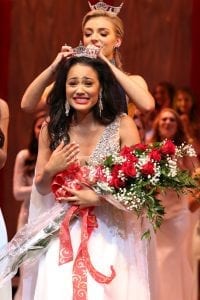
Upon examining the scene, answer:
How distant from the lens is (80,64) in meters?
4.94

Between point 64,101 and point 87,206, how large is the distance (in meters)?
0.59

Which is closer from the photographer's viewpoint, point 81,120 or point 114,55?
point 81,120

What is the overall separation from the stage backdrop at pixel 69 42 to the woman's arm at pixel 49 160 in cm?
402

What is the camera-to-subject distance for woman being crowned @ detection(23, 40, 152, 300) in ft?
Result: 15.4

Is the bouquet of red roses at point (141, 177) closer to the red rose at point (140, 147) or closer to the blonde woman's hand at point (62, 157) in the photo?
the red rose at point (140, 147)

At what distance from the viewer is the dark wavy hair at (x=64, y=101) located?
495 cm

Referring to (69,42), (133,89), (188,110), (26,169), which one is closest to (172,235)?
(26,169)

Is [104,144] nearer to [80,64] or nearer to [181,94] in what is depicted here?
[80,64]

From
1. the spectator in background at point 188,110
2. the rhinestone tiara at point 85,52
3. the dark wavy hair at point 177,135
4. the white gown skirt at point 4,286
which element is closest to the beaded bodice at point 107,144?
the rhinestone tiara at point 85,52

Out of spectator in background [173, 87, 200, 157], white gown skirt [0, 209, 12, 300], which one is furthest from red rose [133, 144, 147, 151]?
spectator in background [173, 87, 200, 157]

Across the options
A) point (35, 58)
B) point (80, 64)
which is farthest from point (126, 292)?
point (35, 58)

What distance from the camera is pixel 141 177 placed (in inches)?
181

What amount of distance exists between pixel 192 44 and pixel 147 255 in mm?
4332

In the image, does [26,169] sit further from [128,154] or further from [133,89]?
[128,154]
